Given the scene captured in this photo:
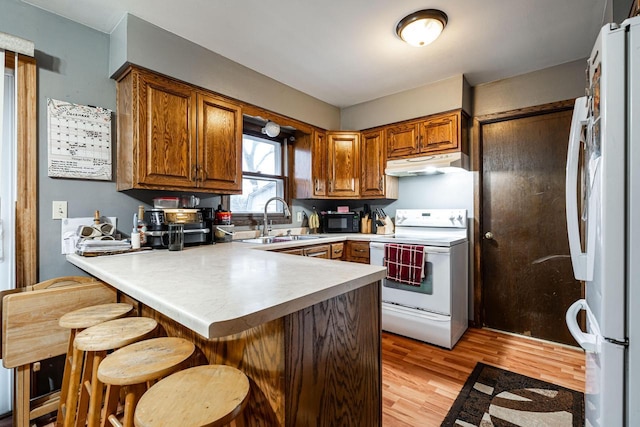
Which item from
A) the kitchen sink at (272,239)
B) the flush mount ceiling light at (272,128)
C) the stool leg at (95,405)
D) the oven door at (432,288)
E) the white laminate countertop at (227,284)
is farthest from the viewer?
the flush mount ceiling light at (272,128)

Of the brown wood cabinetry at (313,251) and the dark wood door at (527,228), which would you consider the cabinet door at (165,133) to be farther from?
the dark wood door at (527,228)

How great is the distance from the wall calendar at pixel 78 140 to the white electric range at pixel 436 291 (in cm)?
231

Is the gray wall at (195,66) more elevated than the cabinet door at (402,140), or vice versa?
the gray wall at (195,66)

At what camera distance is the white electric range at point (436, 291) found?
2.43 metres

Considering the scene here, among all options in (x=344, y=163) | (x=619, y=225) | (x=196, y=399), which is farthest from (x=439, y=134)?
(x=196, y=399)

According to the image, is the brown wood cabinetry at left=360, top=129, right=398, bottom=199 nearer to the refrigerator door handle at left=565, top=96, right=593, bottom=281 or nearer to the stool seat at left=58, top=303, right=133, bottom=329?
the refrigerator door handle at left=565, top=96, right=593, bottom=281

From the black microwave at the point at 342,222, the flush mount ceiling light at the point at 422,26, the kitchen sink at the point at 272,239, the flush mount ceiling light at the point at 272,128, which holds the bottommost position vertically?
the kitchen sink at the point at 272,239

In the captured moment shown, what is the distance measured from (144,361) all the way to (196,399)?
0.98 feet

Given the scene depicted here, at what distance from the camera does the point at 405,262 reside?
259cm

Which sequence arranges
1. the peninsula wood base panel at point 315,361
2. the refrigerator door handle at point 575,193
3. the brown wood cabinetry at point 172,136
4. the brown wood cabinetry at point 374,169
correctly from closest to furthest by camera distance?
1. the peninsula wood base panel at point 315,361
2. the refrigerator door handle at point 575,193
3. the brown wood cabinetry at point 172,136
4. the brown wood cabinetry at point 374,169

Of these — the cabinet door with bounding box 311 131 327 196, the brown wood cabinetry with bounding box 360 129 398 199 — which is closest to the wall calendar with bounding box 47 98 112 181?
the cabinet door with bounding box 311 131 327 196

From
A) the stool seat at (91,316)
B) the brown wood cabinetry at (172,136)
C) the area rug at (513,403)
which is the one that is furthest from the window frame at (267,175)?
the area rug at (513,403)

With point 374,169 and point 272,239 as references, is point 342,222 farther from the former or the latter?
point 272,239

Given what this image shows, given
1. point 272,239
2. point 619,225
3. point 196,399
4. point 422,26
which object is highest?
point 422,26
